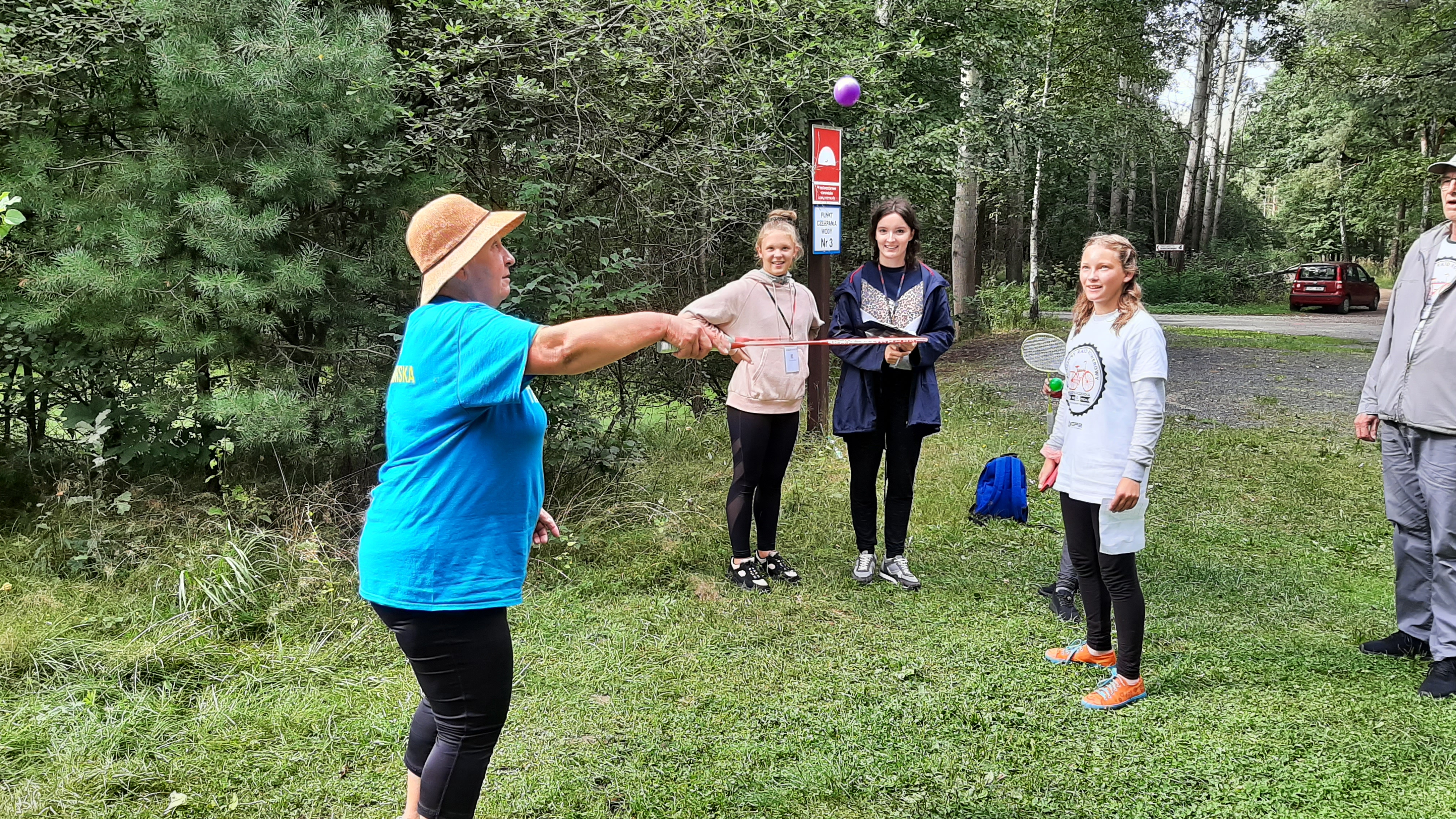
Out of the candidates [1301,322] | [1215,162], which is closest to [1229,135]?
[1215,162]

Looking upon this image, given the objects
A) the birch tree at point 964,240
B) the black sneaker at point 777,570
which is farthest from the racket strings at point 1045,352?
the birch tree at point 964,240

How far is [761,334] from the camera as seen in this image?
4559 mm

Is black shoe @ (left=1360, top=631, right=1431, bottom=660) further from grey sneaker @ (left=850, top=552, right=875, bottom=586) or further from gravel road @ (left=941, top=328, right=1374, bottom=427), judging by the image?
gravel road @ (left=941, top=328, right=1374, bottom=427)

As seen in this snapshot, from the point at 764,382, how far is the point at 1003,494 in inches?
95.8

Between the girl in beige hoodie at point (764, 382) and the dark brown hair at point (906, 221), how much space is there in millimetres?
448

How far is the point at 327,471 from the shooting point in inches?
199

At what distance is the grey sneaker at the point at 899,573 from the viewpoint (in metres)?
4.80

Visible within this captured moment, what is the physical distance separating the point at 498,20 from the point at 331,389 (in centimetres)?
233

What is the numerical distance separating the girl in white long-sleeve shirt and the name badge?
1.40m

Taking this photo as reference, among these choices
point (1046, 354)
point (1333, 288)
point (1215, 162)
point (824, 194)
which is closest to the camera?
point (1046, 354)

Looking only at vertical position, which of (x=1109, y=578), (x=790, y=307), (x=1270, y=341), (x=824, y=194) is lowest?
(x=1270, y=341)

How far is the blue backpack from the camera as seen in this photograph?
19.9 feet

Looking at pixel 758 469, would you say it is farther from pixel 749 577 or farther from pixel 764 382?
pixel 749 577

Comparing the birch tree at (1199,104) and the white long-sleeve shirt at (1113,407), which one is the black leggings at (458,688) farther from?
the birch tree at (1199,104)
